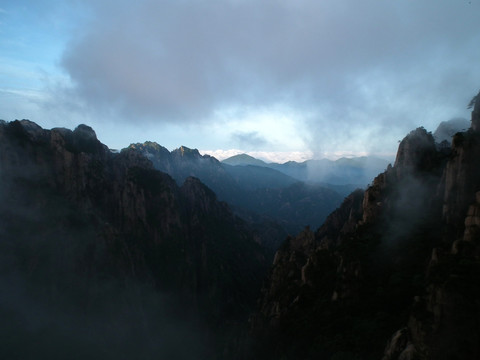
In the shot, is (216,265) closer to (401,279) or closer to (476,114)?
(401,279)

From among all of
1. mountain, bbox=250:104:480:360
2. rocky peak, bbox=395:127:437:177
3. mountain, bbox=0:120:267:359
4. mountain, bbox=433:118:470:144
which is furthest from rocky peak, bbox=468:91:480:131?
mountain, bbox=0:120:267:359

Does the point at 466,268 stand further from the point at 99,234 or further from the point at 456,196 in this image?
the point at 99,234

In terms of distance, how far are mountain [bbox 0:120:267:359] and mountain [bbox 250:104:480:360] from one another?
28455 millimetres

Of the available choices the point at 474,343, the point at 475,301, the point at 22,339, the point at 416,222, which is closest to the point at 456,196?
the point at 416,222

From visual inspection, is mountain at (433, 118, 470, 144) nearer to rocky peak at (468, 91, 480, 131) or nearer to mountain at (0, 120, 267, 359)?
rocky peak at (468, 91, 480, 131)

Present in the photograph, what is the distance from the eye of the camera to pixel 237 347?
209ft

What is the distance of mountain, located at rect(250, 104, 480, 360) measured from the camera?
851 inches

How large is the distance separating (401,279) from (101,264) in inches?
3370

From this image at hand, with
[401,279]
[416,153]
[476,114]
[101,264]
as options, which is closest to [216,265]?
[101,264]

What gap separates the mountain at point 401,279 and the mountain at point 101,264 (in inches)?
1120

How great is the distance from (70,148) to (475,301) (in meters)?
112

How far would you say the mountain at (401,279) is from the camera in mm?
21625

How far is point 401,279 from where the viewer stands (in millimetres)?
30938

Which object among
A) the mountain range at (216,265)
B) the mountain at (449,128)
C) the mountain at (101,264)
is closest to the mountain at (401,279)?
the mountain range at (216,265)
